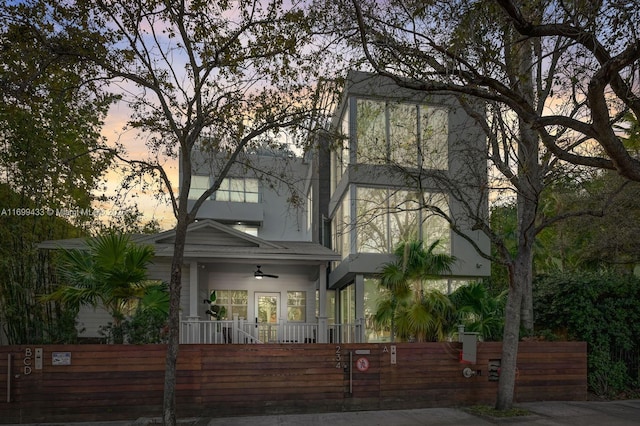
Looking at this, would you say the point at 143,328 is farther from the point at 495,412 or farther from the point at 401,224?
the point at 401,224

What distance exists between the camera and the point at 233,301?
15859 mm

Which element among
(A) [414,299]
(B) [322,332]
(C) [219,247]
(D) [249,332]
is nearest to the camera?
(B) [322,332]

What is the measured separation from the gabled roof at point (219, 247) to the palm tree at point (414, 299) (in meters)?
1.80

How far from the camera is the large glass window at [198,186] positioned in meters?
22.6

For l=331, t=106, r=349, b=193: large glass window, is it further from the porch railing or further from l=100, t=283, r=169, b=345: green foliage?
l=100, t=283, r=169, b=345: green foliage

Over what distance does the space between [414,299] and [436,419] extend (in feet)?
12.0

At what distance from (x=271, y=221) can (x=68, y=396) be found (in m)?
17.1

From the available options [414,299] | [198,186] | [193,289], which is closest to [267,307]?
[193,289]

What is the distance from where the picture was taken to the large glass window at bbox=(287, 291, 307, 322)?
52.9 ft

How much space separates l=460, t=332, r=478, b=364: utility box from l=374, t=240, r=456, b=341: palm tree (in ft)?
5.49

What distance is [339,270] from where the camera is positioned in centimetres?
1592

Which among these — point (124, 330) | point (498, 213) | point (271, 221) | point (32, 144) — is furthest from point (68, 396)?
point (271, 221)

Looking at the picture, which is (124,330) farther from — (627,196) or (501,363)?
(627,196)

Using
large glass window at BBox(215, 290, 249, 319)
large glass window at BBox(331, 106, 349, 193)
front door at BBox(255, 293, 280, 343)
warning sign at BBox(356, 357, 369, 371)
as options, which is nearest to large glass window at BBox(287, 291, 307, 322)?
front door at BBox(255, 293, 280, 343)
